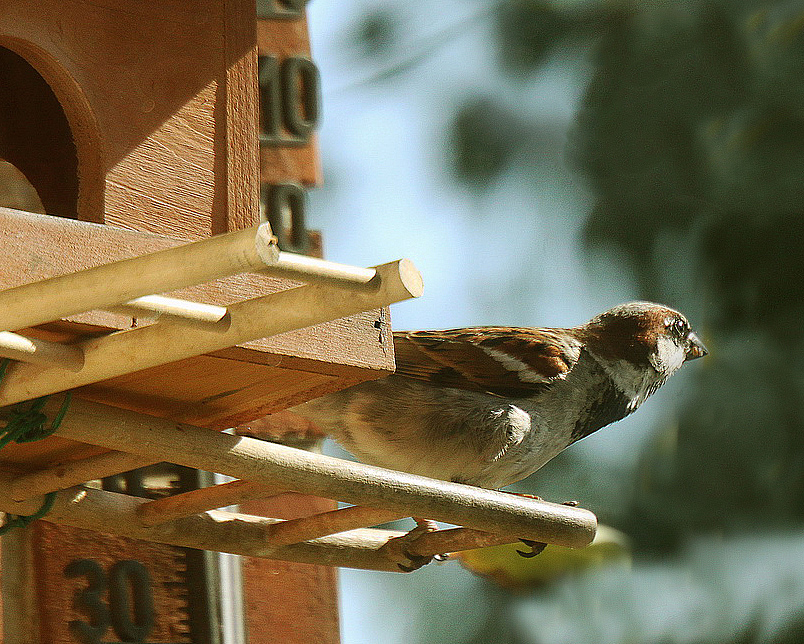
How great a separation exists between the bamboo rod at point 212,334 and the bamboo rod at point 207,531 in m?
0.41

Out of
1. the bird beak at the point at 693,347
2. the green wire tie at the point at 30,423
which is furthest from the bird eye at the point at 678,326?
the green wire tie at the point at 30,423

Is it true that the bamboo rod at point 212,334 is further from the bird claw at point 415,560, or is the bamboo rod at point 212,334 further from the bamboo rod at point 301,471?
the bird claw at point 415,560

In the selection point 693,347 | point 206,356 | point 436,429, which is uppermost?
point 693,347

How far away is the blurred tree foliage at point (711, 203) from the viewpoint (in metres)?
4.28

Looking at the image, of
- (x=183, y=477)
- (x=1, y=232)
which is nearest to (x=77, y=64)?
(x=1, y=232)

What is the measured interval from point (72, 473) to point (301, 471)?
0.32m

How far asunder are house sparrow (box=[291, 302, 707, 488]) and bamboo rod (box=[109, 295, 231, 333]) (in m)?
1.16

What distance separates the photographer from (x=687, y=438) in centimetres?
438

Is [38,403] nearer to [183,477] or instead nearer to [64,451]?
[64,451]

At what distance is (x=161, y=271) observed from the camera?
1067 mm

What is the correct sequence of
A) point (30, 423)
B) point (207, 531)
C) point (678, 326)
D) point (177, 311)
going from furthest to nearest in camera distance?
point (678, 326)
point (207, 531)
point (30, 423)
point (177, 311)

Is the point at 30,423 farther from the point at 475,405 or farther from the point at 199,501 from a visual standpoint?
the point at 475,405

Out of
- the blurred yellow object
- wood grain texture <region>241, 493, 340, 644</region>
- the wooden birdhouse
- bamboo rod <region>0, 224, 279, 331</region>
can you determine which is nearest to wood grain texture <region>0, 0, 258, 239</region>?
the wooden birdhouse

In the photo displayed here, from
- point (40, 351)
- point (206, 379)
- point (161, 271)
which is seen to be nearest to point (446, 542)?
point (206, 379)
